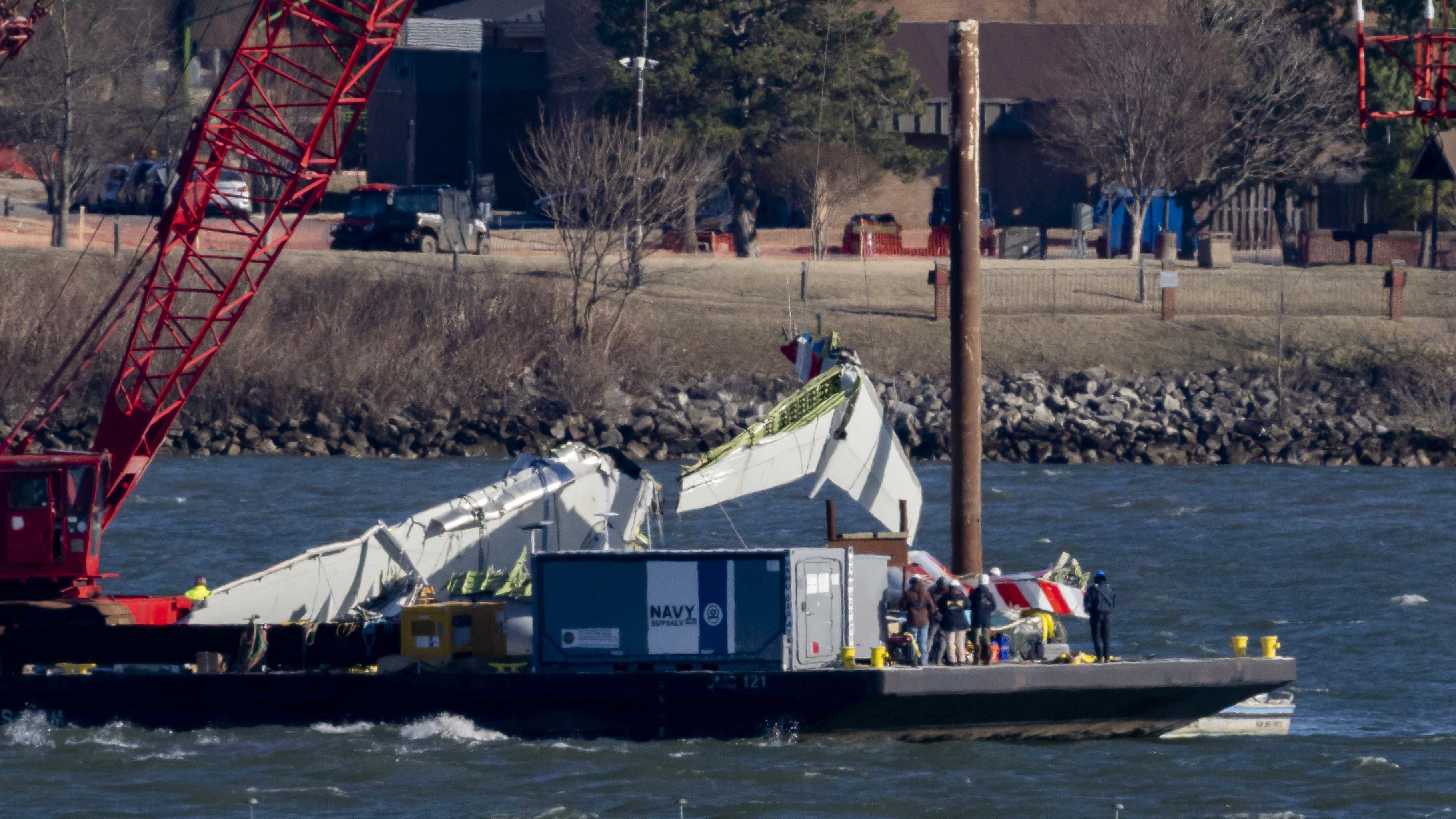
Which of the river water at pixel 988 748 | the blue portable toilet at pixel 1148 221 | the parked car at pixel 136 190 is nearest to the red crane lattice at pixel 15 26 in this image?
the river water at pixel 988 748

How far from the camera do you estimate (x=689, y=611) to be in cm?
2292

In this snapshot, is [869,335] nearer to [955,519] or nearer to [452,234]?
[452,234]

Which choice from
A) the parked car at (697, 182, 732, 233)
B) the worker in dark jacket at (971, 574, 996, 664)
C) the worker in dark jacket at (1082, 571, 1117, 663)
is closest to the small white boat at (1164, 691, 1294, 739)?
the worker in dark jacket at (1082, 571, 1117, 663)

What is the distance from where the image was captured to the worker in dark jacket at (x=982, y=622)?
23428mm

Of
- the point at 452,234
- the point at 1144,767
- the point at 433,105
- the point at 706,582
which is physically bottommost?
the point at 1144,767

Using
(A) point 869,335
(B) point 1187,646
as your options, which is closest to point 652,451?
(A) point 869,335

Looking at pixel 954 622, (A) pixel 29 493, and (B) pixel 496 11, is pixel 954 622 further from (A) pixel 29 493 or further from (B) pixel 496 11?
(B) pixel 496 11

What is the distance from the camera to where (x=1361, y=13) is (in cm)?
2289

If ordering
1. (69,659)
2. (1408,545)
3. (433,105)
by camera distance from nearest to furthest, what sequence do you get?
1. (69,659)
2. (1408,545)
3. (433,105)

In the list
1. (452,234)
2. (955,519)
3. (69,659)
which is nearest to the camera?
(69,659)

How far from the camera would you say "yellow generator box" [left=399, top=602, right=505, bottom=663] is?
2409 centimetres

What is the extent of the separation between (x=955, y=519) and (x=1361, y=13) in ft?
27.4

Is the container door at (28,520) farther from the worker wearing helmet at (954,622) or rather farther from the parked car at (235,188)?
the parked car at (235,188)

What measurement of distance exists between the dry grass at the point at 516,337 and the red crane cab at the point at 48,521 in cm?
2974
